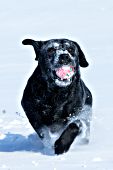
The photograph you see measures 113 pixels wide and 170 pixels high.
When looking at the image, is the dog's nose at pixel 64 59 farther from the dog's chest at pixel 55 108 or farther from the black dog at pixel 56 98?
the dog's chest at pixel 55 108

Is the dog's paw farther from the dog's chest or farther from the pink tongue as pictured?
the pink tongue

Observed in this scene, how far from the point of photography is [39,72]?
305 inches

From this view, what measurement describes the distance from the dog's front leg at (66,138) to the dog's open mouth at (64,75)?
15.3 inches

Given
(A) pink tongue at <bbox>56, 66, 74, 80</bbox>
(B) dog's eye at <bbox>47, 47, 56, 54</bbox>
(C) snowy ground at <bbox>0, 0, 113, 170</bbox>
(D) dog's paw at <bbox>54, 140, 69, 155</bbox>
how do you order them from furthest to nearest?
(B) dog's eye at <bbox>47, 47, 56, 54</bbox> < (A) pink tongue at <bbox>56, 66, 74, 80</bbox> < (D) dog's paw at <bbox>54, 140, 69, 155</bbox> < (C) snowy ground at <bbox>0, 0, 113, 170</bbox>

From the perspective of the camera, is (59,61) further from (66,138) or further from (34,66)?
(34,66)

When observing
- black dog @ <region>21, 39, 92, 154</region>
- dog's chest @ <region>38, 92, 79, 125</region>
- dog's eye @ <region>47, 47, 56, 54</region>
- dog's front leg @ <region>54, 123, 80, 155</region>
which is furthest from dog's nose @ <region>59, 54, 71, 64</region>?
dog's front leg @ <region>54, 123, 80, 155</region>

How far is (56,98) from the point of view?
7.66 meters

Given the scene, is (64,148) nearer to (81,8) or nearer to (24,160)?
(24,160)

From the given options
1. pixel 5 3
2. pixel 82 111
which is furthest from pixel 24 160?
pixel 5 3

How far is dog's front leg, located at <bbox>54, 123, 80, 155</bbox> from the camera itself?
23.6 feet

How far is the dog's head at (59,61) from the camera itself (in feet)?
24.3

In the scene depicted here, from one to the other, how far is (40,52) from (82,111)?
0.68m

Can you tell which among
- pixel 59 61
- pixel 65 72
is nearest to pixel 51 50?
pixel 59 61

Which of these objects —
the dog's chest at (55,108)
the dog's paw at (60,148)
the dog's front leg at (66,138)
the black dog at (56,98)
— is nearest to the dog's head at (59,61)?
the black dog at (56,98)
